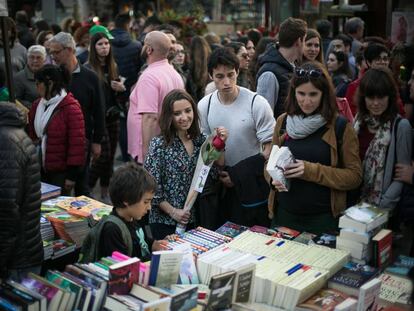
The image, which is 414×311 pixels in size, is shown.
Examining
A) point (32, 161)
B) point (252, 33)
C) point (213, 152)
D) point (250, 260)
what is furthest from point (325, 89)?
point (252, 33)

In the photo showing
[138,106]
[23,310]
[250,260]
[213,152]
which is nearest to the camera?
[23,310]

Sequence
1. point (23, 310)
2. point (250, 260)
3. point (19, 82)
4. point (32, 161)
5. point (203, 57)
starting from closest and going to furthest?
point (23, 310)
point (250, 260)
point (32, 161)
point (19, 82)
point (203, 57)

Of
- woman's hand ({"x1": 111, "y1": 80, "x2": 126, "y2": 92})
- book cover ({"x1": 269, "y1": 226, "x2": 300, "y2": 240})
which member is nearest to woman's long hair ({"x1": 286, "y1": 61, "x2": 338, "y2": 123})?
book cover ({"x1": 269, "y1": 226, "x2": 300, "y2": 240})

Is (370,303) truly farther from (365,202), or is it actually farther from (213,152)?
(213,152)

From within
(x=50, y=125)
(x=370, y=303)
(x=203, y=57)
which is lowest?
(x=370, y=303)

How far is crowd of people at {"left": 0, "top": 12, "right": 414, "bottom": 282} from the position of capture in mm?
3303

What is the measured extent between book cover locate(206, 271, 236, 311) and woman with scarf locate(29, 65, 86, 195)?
3.02 m

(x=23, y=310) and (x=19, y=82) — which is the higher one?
(x=19, y=82)

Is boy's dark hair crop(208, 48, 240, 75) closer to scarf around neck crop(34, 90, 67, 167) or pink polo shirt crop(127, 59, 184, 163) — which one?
pink polo shirt crop(127, 59, 184, 163)

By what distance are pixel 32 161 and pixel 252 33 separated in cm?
663

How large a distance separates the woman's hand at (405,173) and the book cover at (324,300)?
3.63 feet

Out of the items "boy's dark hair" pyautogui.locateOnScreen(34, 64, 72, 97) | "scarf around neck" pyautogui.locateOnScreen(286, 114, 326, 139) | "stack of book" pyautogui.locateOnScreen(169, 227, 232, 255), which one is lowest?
"stack of book" pyautogui.locateOnScreen(169, 227, 232, 255)

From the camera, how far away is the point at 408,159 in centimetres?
A: 384

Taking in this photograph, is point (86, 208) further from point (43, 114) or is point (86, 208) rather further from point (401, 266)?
point (401, 266)
